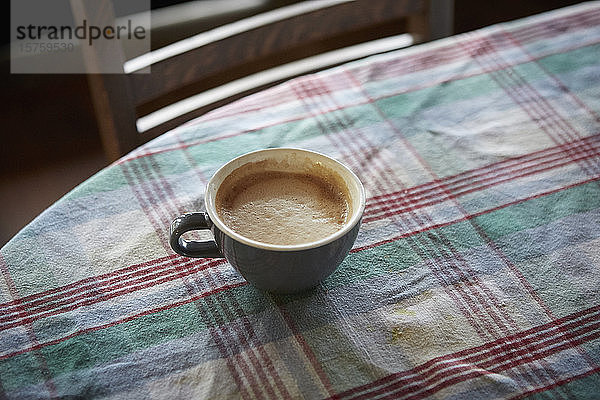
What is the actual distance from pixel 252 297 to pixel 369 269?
12 centimetres

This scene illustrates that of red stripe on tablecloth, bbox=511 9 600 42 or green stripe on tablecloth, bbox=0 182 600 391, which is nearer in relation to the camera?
green stripe on tablecloth, bbox=0 182 600 391

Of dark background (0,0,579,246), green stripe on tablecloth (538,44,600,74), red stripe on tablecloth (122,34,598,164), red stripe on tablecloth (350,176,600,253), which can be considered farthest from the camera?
dark background (0,0,579,246)

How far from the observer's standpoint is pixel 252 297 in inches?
27.5

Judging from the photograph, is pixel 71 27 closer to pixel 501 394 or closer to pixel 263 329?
pixel 263 329

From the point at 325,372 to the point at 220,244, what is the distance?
15cm

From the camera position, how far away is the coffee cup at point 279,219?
0.64m

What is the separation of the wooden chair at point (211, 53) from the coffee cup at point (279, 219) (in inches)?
12.1

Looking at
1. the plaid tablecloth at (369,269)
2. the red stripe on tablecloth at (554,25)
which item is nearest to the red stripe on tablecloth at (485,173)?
the plaid tablecloth at (369,269)

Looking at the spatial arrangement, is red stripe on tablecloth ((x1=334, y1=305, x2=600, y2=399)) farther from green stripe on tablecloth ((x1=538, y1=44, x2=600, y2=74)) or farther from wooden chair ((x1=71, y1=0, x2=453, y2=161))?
wooden chair ((x1=71, y1=0, x2=453, y2=161))

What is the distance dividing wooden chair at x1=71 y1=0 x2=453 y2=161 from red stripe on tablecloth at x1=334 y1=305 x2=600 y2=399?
53 cm

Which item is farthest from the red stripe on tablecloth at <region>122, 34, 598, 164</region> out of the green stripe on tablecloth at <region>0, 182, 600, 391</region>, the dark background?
the dark background

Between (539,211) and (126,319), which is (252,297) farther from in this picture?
(539,211)

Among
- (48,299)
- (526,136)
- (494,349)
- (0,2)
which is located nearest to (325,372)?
(494,349)

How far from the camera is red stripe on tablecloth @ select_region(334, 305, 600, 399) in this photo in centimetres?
63
